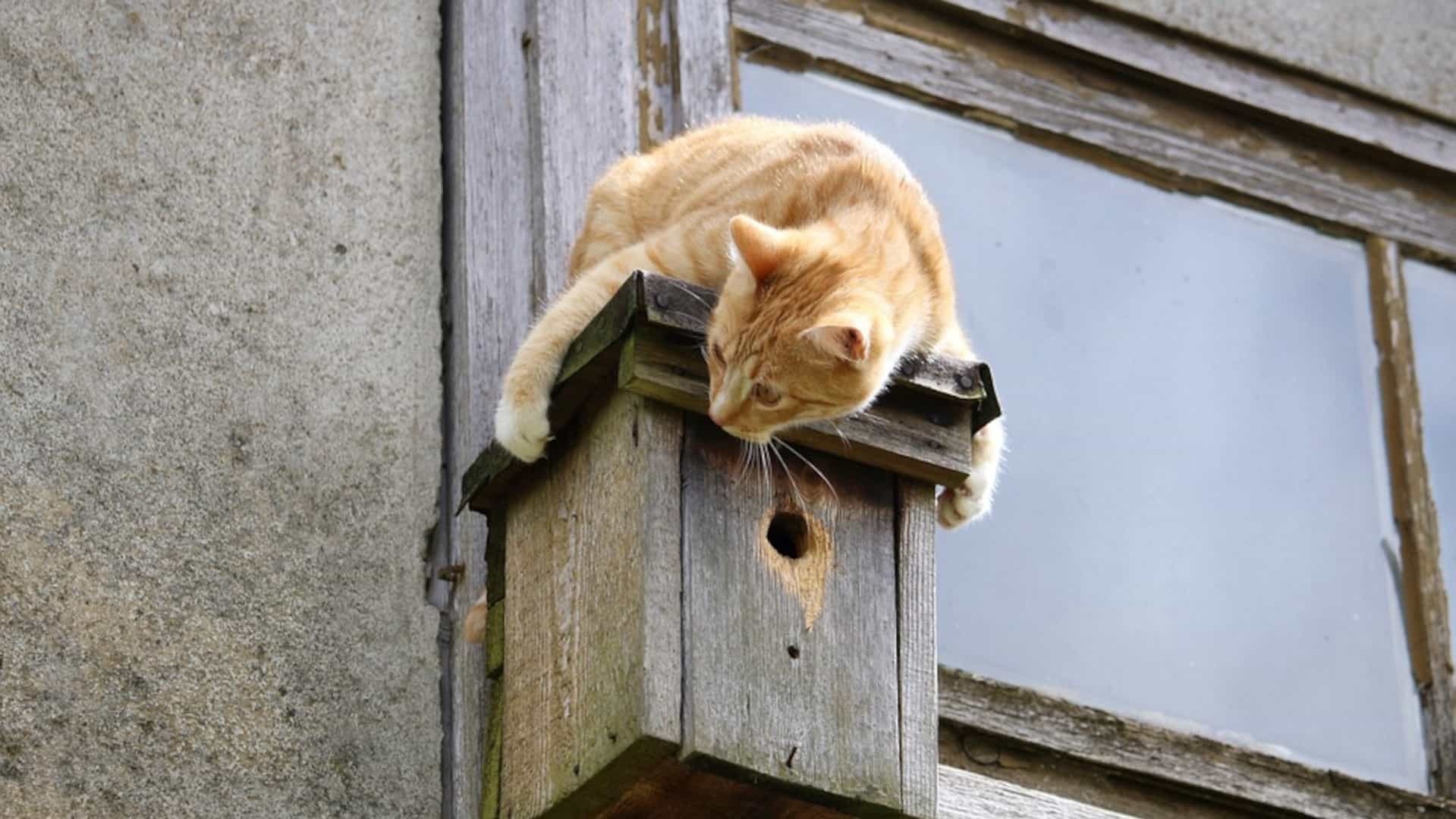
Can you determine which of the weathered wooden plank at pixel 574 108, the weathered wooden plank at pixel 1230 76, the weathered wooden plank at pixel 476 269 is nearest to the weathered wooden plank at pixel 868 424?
the weathered wooden plank at pixel 476 269

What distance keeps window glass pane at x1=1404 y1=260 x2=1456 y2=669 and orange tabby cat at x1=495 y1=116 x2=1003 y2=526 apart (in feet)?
5.69

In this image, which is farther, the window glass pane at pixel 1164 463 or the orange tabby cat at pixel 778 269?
the window glass pane at pixel 1164 463

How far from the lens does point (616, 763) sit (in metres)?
2.71

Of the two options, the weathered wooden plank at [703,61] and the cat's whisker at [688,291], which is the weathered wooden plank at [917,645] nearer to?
the cat's whisker at [688,291]

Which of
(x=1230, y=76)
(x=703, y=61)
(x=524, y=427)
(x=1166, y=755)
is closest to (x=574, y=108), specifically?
(x=703, y=61)

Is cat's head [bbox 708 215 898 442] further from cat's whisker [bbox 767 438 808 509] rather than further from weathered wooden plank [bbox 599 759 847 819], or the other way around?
weathered wooden plank [bbox 599 759 847 819]

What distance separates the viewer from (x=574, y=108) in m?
3.88

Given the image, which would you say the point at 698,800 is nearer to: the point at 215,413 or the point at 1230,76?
the point at 215,413

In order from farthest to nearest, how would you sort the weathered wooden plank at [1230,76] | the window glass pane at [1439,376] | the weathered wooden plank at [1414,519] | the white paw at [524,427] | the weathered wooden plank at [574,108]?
the window glass pane at [1439,376]
the weathered wooden plank at [1230,76]
the weathered wooden plank at [1414,519]
the weathered wooden plank at [574,108]
the white paw at [524,427]

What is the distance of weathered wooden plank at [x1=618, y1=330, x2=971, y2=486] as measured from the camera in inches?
A: 112

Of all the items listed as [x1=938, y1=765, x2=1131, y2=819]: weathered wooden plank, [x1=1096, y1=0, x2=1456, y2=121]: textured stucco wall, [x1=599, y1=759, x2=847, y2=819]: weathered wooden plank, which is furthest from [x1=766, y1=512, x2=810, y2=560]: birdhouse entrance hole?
[x1=1096, y1=0, x2=1456, y2=121]: textured stucco wall

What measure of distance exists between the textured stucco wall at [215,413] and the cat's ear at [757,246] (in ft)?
2.30

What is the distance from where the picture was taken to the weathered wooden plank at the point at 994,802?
326 centimetres

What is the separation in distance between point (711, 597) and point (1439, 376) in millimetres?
2696
